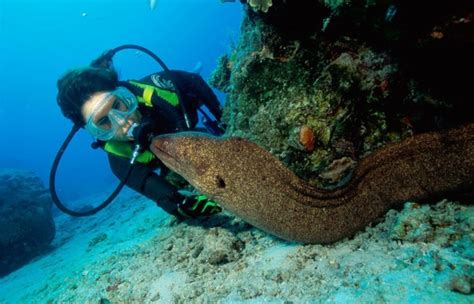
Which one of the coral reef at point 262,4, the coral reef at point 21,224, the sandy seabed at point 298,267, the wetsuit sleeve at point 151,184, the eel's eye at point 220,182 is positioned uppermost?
the coral reef at point 262,4

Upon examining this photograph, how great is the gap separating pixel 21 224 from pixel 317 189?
37.0 feet

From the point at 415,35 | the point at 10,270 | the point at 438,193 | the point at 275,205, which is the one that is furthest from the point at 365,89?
the point at 10,270

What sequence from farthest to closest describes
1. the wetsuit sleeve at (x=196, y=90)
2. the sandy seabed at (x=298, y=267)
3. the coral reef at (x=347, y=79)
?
1. the wetsuit sleeve at (x=196, y=90)
2. the coral reef at (x=347, y=79)
3. the sandy seabed at (x=298, y=267)

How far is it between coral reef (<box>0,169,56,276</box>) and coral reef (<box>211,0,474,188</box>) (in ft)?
33.6

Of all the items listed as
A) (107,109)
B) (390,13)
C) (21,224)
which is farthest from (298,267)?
(21,224)

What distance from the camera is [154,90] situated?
4.73 m

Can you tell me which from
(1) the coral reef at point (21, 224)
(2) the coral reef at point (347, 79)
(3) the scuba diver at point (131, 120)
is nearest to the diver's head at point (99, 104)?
(3) the scuba diver at point (131, 120)

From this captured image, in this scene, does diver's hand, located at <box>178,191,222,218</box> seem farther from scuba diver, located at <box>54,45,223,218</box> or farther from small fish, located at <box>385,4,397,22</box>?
small fish, located at <box>385,4,397,22</box>

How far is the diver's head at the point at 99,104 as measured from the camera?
429 centimetres

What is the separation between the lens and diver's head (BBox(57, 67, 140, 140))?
4285 mm

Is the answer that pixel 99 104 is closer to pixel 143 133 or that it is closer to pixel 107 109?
pixel 107 109

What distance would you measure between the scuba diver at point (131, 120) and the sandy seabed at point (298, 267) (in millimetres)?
557

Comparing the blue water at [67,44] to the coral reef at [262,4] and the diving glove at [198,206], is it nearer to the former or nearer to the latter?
the diving glove at [198,206]

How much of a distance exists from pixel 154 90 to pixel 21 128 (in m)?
124
